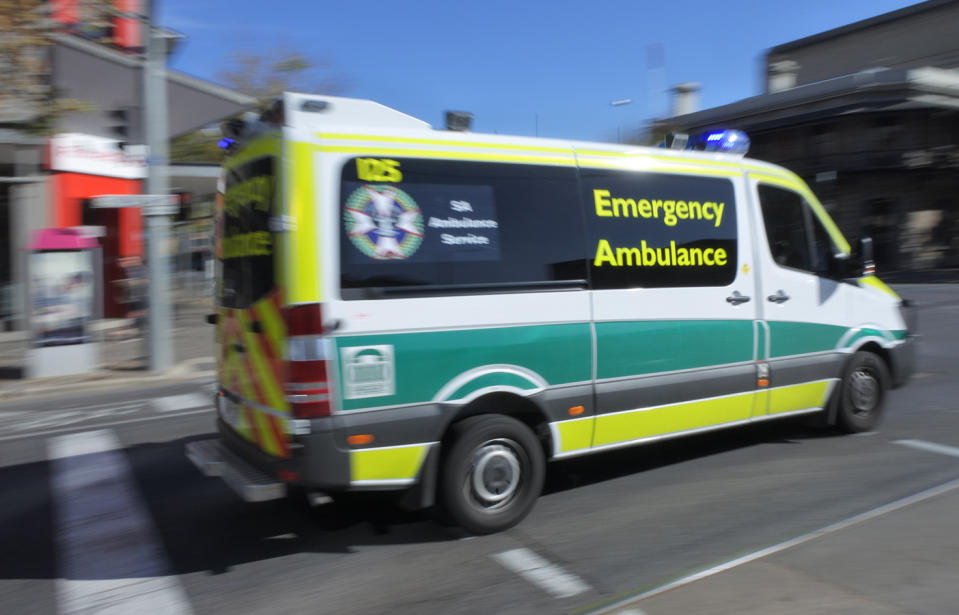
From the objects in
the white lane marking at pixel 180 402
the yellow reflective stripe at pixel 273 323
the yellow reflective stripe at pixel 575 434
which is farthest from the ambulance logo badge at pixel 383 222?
the white lane marking at pixel 180 402

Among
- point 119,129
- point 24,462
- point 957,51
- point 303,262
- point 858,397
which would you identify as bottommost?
point 24,462

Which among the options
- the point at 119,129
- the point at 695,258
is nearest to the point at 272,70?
the point at 119,129

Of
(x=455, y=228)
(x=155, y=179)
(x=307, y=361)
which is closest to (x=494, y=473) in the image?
(x=307, y=361)

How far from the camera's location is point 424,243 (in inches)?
173

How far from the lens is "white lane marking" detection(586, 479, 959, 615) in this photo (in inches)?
144

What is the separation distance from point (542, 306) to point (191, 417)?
17.5 feet

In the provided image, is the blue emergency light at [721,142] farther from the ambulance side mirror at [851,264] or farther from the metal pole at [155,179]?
the metal pole at [155,179]

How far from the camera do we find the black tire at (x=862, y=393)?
21.3 ft

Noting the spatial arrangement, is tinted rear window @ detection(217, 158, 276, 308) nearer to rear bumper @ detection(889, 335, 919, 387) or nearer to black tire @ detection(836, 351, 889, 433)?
black tire @ detection(836, 351, 889, 433)

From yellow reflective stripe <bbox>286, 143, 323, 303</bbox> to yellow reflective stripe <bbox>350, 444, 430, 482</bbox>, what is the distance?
35.0 inches

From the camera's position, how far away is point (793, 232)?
6.17 metres

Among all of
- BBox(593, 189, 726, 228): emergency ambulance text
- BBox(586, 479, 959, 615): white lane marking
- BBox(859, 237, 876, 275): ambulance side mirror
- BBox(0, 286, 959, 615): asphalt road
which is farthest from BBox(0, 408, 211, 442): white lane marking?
BBox(859, 237, 876, 275): ambulance side mirror

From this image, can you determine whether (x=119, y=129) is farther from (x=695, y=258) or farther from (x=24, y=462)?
(x=695, y=258)

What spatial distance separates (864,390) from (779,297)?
1.42m
